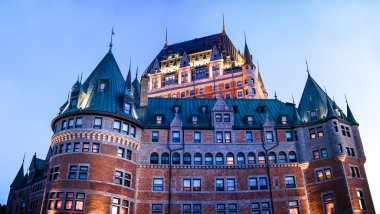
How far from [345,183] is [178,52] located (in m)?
79.2

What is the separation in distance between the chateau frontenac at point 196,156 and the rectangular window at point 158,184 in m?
0.18

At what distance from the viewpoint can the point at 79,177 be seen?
42969mm

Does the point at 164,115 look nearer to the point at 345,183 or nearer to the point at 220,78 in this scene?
the point at 345,183

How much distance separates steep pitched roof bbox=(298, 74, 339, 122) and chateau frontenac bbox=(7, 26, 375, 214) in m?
0.16

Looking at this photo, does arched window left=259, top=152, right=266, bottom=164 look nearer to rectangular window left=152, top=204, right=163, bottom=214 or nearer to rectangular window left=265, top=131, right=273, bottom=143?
rectangular window left=265, top=131, right=273, bottom=143

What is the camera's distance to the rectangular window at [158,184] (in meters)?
47.5

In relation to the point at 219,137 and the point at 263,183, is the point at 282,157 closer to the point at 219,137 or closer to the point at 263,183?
the point at 263,183

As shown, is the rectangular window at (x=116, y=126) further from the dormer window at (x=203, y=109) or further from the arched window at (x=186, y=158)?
the dormer window at (x=203, y=109)

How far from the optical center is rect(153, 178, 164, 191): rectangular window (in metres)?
47.5

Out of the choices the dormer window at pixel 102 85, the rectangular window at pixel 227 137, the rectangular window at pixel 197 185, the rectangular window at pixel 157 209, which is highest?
the dormer window at pixel 102 85

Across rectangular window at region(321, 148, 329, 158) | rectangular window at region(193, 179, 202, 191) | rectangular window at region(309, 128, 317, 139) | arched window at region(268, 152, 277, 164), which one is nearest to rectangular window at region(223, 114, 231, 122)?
arched window at region(268, 152, 277, 164)

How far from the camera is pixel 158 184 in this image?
47.8 m

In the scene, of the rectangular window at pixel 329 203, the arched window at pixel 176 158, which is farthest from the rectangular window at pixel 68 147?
the rectangular window at pixel 329 203

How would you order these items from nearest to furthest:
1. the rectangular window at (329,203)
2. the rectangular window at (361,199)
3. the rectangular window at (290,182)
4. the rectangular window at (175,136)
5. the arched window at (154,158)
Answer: the rectangular window at (361,199) < the rectangular window at (329,203) < the rectangular window at (290,182) < the arched window at (154,158) < the rectangular window at (175,136)
